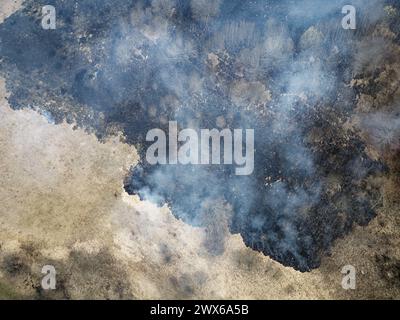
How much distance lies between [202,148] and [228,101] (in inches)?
83.7

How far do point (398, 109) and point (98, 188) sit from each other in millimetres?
11704

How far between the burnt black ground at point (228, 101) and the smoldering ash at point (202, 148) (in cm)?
27

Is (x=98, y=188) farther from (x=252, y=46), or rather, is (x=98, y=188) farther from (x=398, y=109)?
(x=398, y=109)

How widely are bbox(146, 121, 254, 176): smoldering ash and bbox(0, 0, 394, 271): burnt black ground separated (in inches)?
10.7

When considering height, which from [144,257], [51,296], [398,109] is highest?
[398,109]

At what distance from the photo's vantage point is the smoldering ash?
57.7 ft

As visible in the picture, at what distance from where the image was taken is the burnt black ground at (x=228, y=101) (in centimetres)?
1673

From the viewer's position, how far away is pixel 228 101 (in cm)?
1788

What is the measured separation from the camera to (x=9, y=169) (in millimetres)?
18297

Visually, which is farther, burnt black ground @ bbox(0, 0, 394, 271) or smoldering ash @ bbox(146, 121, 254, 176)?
smoldering ash @ bbox(146, 121, 254, 176)

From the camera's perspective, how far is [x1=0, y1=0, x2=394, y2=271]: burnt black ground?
16734 mm

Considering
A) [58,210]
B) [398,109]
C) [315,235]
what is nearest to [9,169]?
[58,210]

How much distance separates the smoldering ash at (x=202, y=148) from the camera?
57.7ft

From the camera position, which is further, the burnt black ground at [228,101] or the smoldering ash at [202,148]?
the smoldering ash at [202,148]
